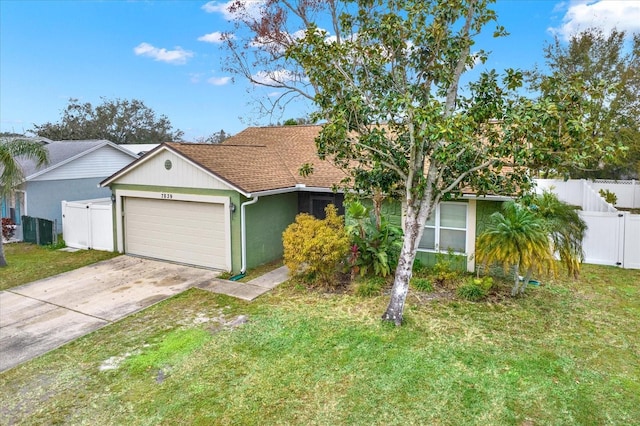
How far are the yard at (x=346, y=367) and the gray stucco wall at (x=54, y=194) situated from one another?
38.8 feet

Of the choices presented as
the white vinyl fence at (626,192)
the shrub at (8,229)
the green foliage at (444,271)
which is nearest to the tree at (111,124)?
the shrub at (8,229)

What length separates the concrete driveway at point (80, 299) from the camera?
7.59 meters

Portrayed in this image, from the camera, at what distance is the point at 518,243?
8.55 m

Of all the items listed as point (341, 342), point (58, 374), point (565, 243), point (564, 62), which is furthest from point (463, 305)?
point (564, 62)

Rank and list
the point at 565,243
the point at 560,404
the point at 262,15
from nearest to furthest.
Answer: the point at 560,404 → the point at 565,243 → the point at 262,15

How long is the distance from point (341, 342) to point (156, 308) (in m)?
4.60

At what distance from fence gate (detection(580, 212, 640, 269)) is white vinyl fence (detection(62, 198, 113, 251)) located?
1601 cm

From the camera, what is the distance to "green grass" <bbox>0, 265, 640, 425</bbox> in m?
5.20

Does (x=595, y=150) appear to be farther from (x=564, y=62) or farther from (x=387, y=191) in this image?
(x=564, y=62)

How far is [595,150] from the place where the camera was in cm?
647

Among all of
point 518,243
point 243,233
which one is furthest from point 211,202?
point 518,243

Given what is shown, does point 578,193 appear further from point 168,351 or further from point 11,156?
point 11,156

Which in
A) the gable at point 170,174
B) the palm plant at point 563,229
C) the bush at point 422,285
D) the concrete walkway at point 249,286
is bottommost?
the concrete walkway at point 249,286

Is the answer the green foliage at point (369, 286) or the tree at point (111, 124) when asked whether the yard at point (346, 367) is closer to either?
the green foliage at point (369, 286)
